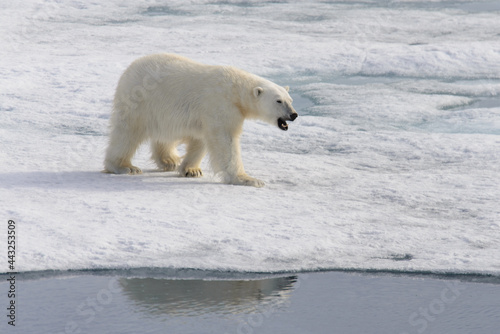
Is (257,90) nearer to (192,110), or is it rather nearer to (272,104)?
(272,104)

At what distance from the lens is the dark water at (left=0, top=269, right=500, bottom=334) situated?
3203 millimetres

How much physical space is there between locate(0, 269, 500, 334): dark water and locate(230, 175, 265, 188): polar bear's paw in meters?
1.72

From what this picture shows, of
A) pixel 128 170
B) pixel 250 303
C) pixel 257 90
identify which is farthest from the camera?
pixel 128 170

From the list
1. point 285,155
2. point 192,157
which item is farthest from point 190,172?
point 285,155

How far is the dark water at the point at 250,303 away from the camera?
3.20 meters

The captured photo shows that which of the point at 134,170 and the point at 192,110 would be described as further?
the point at 134,170

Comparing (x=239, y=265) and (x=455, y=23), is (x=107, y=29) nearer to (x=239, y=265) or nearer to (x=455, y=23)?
(x=455, y=23)

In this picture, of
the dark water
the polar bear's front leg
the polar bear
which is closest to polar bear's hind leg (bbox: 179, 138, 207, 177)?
the polar bear

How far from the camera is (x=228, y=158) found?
214 inches

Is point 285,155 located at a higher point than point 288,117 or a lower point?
lower

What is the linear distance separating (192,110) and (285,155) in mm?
1300

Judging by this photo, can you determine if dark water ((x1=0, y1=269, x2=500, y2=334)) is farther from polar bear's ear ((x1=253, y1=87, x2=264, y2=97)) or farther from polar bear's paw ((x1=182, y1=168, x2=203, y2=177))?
polar bear's paw ((x1=182, y1=168, x2=203, y2=177))

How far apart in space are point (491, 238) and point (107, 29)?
374 inches

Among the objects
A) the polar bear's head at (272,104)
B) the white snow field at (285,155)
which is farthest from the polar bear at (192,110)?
the white snow field at (285,155)
